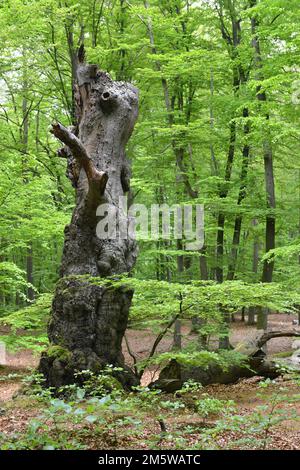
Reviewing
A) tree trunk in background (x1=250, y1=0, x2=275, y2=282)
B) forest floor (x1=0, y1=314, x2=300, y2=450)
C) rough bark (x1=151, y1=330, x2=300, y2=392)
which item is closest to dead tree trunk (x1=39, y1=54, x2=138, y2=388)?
forest floor (x1=0, y1=314, x2=300, y2=450)

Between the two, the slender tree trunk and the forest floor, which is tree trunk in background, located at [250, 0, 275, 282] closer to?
the slender tree trunk

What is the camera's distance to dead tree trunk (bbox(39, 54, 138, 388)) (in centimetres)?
661

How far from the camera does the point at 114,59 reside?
14273mm

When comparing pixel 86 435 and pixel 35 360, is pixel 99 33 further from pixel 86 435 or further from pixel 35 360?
pixel 86 435

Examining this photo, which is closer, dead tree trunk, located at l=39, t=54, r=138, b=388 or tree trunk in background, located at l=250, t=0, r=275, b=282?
dead tree trunk, located at l=39, t=54, r=138, b=388

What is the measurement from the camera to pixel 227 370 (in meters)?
7.41

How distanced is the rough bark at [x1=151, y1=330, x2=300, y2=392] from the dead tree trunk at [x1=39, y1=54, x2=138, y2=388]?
82cm

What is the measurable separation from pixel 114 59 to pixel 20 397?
11.1m

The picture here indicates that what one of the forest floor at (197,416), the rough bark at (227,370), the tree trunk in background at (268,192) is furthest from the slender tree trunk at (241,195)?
the forest floor at (197,416)

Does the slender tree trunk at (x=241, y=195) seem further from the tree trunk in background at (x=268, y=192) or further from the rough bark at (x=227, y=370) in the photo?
the rough bark at (x=227, y=370)

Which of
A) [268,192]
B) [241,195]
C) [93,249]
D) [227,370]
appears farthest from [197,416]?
[241,195]

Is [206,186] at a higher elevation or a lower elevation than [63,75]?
lower

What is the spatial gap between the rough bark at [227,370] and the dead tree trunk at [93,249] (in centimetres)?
82

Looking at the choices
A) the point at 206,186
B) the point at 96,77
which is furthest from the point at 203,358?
the point at 206,186
